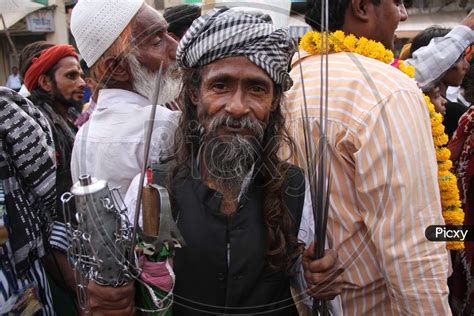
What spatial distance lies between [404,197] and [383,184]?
0.07 m

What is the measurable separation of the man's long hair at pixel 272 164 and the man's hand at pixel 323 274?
9 cm

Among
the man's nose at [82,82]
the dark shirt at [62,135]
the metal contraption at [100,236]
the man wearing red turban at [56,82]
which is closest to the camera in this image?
the metal contraption at [100,236]

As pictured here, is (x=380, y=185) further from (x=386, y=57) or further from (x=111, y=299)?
(x=111, y=299)

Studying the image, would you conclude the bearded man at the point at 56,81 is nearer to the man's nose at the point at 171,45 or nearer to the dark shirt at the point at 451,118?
the man's nose at the point at 171,45

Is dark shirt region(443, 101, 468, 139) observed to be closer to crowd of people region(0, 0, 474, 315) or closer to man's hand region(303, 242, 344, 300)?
crowd of people region(0, 0, 474, 315)

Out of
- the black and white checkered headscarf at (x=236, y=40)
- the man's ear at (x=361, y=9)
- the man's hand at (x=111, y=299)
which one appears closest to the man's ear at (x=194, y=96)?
the black and white checkered headscarf at (x=236, y=40)

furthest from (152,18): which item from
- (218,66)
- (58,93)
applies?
(58,93)

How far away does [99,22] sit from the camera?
1.61 metres

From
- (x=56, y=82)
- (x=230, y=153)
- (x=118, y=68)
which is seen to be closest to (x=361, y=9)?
(x=230, y=153)

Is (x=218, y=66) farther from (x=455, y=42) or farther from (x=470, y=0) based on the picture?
(x=470, y=0)

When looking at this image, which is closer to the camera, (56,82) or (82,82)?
(56,82)

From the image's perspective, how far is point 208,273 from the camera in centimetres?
122

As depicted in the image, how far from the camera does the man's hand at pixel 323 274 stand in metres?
1.14

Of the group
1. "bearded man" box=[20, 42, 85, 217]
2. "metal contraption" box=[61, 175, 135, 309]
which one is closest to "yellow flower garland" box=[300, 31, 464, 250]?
"metal contraption" box=[61, 175, 135, 309]
